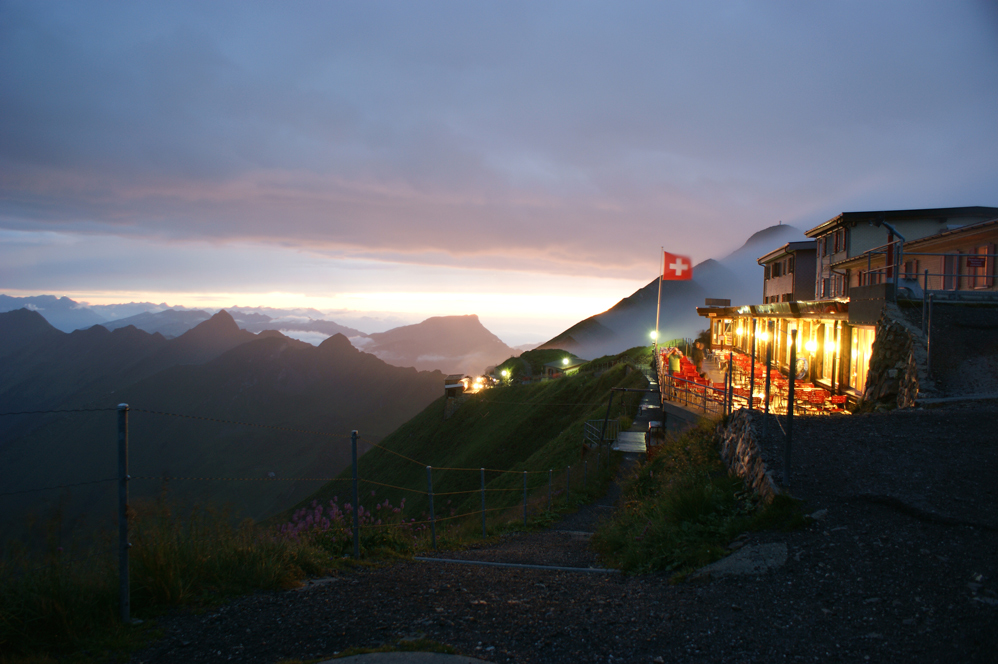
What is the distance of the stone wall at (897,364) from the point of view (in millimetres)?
10414

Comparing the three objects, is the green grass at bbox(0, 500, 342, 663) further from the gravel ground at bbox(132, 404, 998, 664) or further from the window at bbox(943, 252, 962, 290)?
the window at bbox(943, 252, 962, 290)

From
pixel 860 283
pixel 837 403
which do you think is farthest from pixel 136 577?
pixel 860 283

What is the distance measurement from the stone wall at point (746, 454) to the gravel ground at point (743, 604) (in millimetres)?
460

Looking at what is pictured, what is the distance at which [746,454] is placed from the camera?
8.41 meters

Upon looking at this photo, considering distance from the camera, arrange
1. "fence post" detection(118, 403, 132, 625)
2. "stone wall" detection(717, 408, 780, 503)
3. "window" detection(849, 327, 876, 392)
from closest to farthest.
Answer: "fence post" detection(118, 403, 132, 625) < "stone wall" detection(717, 408, 780, 503) < "window" detection(849, 327, 876, 392)

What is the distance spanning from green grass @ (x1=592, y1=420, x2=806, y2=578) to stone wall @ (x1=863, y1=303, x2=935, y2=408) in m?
4.44

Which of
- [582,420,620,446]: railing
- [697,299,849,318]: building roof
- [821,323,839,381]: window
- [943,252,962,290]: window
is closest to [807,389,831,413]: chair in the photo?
[697,299,849,318]: building roof

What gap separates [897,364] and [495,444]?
91.1 ft

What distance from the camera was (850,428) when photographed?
9.00m

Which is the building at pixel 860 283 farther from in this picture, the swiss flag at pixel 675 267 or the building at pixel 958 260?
the swiss flag at pixel 675 267

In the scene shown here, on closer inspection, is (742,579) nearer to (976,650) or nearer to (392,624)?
(976,650)

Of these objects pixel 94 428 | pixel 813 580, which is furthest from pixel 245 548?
pixel 94 428

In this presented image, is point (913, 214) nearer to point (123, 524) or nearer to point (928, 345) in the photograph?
point (928, 345)

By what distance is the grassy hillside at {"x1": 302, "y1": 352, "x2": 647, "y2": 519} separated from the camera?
25.0 metres
